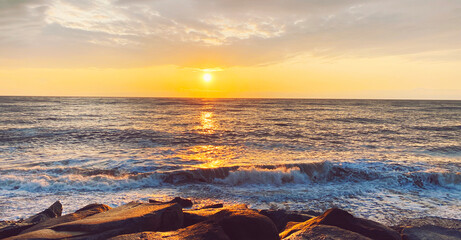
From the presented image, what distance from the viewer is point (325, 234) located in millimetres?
4438

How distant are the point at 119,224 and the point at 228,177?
7633 mm

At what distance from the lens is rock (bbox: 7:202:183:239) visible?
4.57m

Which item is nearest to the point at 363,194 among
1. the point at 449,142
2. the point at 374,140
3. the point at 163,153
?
the point at 163,153

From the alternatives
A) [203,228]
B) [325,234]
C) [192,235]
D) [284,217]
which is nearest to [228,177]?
[284,217]

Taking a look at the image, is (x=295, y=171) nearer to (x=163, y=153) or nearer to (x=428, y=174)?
(x=428, y=174)

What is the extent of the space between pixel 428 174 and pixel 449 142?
13148 mm

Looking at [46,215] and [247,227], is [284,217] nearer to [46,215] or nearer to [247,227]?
[247,227]

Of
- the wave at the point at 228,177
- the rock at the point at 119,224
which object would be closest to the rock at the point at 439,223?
the wave at the point at 228,177

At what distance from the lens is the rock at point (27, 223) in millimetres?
5423

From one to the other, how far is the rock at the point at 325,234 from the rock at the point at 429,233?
1.97 metres

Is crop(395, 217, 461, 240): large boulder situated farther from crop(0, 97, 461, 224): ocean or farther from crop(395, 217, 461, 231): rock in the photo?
crop(0, 97, 461, 224): ocean

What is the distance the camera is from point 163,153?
665 inches

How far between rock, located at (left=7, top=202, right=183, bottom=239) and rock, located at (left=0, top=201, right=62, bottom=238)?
1275 mm

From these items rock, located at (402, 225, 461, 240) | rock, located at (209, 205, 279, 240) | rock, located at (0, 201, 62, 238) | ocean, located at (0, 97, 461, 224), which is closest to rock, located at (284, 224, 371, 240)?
rock, located at (209, 205, 279, 240)
